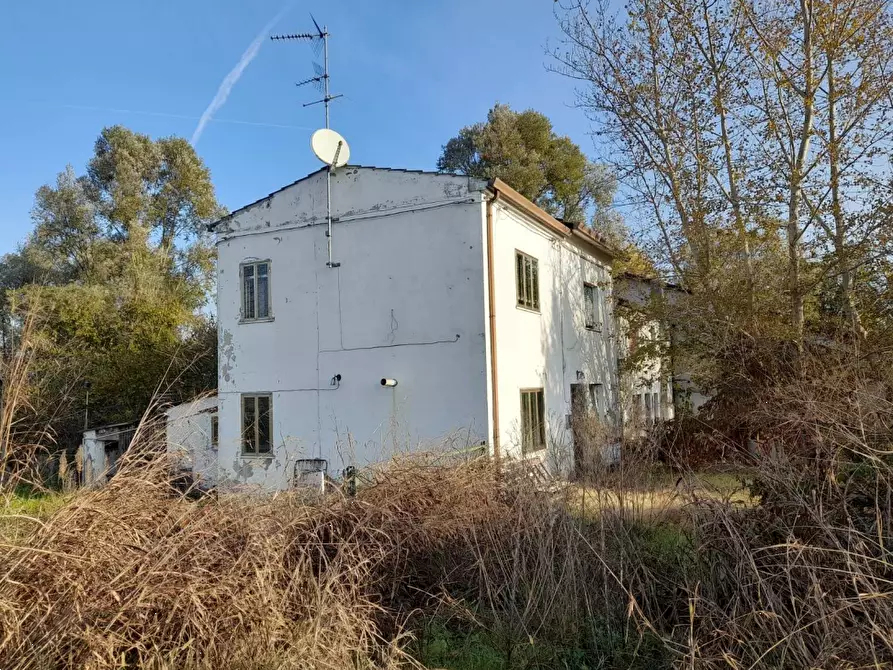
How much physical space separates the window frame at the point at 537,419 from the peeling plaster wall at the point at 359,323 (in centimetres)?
154

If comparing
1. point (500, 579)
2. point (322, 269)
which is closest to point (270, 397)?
point (322, 269)

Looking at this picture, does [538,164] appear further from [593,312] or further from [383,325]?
[383,325]

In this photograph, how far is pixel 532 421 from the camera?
1274 cm

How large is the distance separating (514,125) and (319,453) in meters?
21.3

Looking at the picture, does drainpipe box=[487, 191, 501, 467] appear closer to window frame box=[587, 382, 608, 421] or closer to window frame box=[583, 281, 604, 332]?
window frame box=[583, 281, 604, 332]

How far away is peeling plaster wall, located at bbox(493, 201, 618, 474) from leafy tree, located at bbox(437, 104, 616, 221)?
10.9 meters

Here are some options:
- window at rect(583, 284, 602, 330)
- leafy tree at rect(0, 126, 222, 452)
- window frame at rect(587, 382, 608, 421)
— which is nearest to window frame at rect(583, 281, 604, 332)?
window at rect(583, 284, 602, 330)

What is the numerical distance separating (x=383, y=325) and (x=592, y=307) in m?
7.48

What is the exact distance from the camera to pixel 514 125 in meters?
28.8

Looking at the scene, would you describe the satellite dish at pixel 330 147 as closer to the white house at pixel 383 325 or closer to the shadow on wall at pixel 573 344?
the white house at pixel 383 325

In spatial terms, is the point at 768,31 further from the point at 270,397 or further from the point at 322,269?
the point at 270,397

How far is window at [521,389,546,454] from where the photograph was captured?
40.3 ft

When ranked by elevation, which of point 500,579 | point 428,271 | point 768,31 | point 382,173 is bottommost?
point 500,579

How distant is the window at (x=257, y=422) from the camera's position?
12.9 meters
